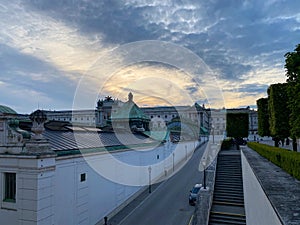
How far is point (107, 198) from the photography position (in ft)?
54.5

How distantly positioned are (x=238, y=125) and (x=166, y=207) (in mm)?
19752

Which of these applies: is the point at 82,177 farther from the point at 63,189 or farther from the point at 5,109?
the point at 5,109

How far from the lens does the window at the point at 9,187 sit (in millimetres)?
11242

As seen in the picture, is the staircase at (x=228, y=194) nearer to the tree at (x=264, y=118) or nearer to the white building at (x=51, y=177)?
the tree at (x=264, y=118)

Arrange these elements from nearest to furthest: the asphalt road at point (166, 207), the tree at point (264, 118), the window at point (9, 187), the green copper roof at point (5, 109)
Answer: the window at point (9, 187), the green copper roof at point (5, 109), the asphalt road at point (166, 207), the tree at point (264, 118)

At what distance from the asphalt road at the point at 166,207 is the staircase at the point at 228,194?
2.04 metres

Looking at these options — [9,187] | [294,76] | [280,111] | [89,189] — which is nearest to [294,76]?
[294,76]

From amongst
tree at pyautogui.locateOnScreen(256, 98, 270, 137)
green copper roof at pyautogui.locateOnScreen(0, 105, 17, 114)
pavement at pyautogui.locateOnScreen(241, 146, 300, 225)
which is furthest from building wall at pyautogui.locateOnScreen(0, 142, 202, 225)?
tree at pyautogui.locateOnScreen(256, 98, 270, 137)

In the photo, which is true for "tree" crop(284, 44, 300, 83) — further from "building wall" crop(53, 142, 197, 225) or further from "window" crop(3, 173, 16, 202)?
"window" crop(3, 173, 16, 202)

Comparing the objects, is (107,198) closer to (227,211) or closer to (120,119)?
(227,211)

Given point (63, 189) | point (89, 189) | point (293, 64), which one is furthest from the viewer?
point (89, 189)

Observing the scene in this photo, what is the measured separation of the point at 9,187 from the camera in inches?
447

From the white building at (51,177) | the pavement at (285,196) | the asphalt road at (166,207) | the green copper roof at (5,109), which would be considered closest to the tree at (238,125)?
the asphalt road at (166,207)

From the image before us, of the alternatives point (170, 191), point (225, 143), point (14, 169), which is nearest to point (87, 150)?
point (14, 169)
